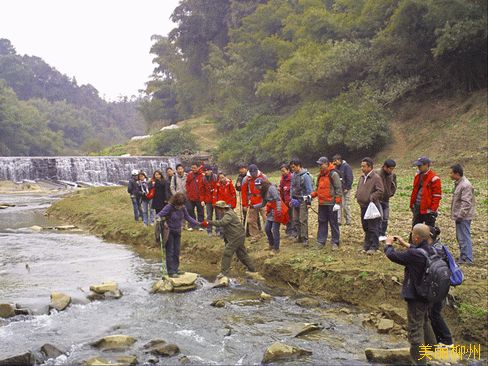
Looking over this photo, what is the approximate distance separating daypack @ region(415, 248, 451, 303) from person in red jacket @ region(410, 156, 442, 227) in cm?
333

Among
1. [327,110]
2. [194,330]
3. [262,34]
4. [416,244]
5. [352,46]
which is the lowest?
[194,330]

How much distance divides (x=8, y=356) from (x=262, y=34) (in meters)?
42.8

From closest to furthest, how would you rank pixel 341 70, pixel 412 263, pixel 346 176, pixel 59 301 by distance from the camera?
pixel 412 263
pixel 59 301
pixel 346 176
pixel 341 70

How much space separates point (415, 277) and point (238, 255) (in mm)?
5537

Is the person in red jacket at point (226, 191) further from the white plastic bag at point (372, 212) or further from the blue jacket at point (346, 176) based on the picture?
the white plastic bag at point (372, 212)

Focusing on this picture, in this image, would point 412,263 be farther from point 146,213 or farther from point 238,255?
point 146,213

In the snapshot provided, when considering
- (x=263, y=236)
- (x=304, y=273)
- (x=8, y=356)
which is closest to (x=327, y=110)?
(x=263, y=236)

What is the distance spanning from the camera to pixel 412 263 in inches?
225

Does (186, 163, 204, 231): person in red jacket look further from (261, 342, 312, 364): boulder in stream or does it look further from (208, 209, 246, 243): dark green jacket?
(261, 342, 312, 364): boulder in stream

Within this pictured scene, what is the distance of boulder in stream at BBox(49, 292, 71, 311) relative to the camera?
28.4ft

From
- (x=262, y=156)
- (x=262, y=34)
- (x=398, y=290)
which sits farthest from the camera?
(x=262, y=34)

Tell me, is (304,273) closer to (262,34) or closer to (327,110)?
(327,110)

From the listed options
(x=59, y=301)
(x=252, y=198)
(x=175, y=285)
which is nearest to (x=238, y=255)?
(x=252, y=198)

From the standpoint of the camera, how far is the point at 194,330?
299 inches
